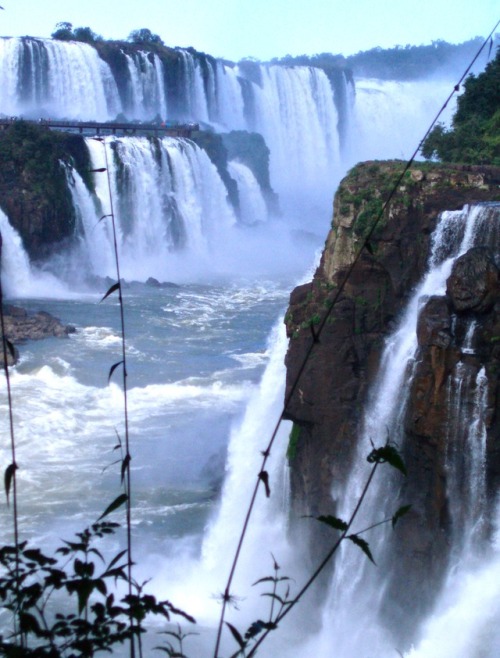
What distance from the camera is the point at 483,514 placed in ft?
23.5

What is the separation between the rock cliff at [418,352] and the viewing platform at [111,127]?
19.5 m

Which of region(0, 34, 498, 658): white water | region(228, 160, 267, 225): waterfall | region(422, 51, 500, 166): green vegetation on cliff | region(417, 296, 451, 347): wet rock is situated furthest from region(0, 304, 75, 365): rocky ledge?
region(228, 160, 267, 225): waterfall

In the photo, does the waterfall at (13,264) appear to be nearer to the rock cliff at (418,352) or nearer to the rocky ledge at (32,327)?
Answer: the rocky ledge at (32,327)

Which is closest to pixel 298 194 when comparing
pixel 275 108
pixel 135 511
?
pixel 275 108

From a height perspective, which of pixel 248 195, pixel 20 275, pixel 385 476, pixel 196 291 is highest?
pixel 248 195

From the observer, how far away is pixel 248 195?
115 ft

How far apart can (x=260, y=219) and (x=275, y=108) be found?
717 cm

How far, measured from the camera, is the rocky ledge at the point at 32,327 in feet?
58.8

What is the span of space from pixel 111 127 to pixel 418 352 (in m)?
23.3

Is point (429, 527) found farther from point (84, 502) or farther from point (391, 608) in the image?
point (84, 502)

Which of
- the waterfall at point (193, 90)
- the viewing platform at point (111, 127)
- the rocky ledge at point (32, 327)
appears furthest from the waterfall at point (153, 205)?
the waterfall at point (193, 90)

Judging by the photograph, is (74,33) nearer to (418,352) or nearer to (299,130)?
(299,130)

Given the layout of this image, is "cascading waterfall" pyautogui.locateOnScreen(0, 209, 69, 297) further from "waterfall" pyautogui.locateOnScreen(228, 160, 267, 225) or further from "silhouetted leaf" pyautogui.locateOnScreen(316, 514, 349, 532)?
"silhouetted leaf" pyautogui.locateOnScreen(316, 514, 349, 532)

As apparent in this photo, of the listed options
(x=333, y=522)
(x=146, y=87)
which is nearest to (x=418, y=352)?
(x=333, y=522)
